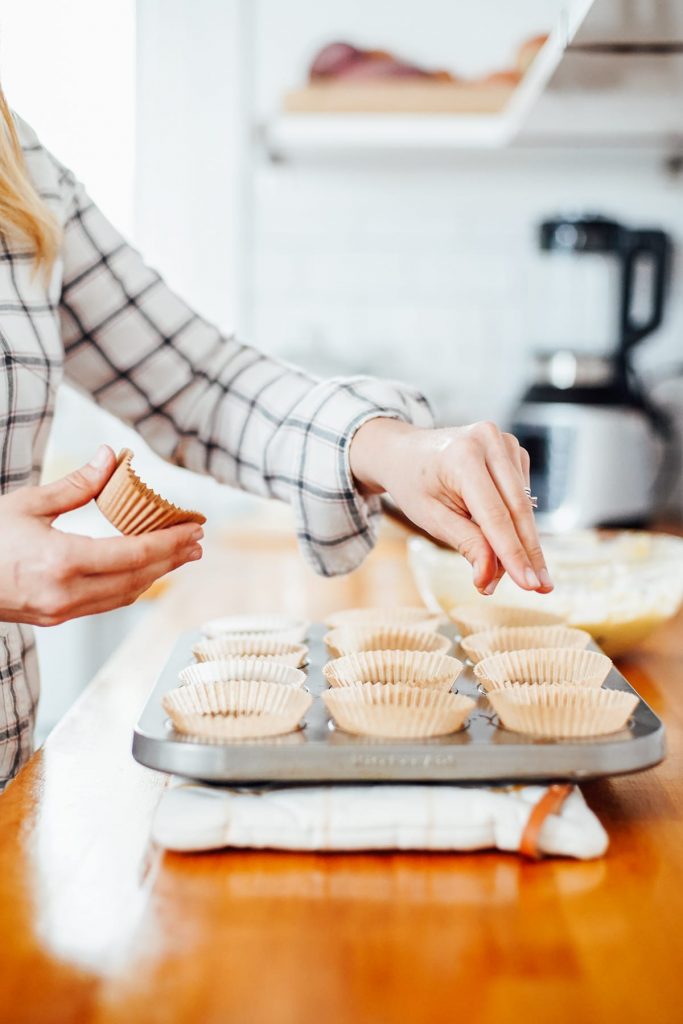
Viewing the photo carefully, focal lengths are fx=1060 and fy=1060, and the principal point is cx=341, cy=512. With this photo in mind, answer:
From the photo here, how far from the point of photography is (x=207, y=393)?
43.6 inches

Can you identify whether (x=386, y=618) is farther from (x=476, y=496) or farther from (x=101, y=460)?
(x=101, y=460)

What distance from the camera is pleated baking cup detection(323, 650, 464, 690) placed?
28.3 inches

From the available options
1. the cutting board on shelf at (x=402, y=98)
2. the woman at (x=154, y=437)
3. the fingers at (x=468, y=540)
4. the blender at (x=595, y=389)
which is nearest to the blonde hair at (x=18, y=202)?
the woman at (x=154, y=437)

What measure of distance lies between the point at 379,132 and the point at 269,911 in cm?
191

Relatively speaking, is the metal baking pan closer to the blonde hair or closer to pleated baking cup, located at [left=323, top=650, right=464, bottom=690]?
pleated baking cup, located at [left=323, top=650, right=464, bottom=690]

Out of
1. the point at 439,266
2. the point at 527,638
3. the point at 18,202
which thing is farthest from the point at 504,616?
the point at 439,266

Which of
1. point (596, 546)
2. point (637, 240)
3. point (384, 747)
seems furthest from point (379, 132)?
point (384, 747)

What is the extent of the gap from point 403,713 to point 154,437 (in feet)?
2.01

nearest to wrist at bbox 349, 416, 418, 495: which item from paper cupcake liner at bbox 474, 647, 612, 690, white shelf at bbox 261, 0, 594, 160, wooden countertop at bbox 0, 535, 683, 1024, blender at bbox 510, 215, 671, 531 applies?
paper cupcake liner at bbox 474, 647, 612, 690

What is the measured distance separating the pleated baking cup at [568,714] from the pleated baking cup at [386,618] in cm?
23

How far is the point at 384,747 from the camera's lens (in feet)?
1.98

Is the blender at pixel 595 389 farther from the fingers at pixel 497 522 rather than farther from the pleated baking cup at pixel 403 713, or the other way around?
the pleated baking cup at pixel 403 713

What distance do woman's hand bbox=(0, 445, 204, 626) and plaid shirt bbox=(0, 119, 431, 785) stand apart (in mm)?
258

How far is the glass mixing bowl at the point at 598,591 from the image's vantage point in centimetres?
99
